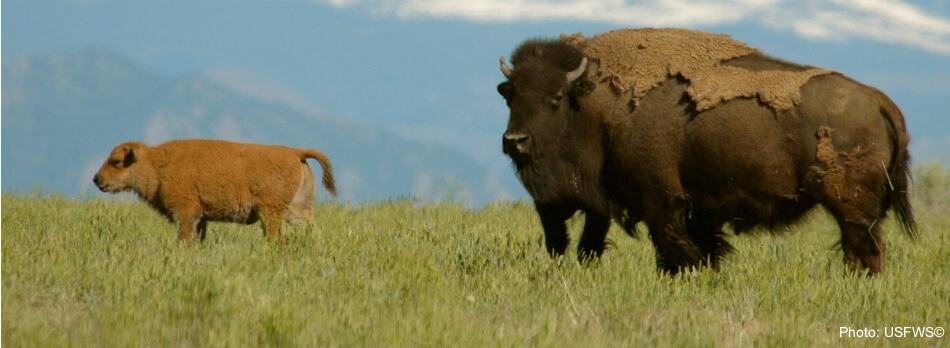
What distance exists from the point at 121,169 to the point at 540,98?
362 cm

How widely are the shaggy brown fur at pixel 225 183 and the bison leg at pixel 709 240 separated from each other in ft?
9.74

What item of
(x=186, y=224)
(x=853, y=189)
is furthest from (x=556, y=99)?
(x=186, y=224)

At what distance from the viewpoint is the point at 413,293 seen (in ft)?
24.1

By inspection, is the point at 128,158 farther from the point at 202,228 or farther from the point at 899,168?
the point at 899,168

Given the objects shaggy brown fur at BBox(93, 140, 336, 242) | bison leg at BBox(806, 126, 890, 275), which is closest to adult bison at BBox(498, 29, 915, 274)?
bison leg at BBox(806, 126, 890, 275)

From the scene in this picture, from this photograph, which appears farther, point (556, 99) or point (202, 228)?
point (202, 228)

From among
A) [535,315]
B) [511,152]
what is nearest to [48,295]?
[535,315]

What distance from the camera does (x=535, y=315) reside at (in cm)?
679

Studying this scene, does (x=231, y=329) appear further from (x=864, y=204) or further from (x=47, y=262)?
(x=864, y=204)

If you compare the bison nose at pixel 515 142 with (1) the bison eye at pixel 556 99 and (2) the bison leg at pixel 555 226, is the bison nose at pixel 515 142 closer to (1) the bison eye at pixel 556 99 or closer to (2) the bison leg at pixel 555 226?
(1) the bison eye at pixel 556 99

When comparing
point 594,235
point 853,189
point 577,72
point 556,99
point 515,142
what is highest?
point 577,72

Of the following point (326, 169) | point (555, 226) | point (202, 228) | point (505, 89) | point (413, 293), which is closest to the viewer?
point (413, 293)

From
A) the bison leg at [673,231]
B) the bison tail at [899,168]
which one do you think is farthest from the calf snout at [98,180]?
the bison tail at [899,168]

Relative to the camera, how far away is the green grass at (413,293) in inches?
235
